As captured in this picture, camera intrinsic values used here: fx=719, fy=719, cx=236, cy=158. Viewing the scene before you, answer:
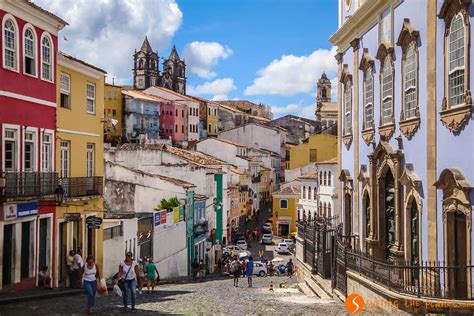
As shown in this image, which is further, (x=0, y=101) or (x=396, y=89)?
(x=396, y=89)

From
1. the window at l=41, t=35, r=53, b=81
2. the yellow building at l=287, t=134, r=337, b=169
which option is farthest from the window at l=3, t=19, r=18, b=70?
the yellow building at l=287, t=134, r=337, b=169

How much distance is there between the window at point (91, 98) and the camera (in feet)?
78.9

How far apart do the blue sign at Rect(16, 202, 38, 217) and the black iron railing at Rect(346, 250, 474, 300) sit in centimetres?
899

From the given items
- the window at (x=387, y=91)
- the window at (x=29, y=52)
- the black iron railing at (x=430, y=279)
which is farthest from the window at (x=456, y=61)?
the window at (x=29, y=52)

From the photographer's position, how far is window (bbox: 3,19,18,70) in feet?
58.7

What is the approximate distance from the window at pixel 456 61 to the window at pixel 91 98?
1313cm

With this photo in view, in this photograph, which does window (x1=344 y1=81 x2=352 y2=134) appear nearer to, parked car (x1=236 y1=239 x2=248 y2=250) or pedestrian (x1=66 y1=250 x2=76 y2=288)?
pedestrian (x1=66 y1=250 x2=76 y2=288)

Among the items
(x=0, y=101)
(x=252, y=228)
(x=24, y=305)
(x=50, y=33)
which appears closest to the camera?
(x=24, y=305)

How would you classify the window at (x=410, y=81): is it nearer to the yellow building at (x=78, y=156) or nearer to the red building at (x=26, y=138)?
the red building at (x=26, y=138)

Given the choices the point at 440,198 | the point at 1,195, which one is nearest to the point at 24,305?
the point at 1,195

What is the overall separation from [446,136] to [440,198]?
1372 millimetres

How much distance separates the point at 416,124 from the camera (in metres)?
16.9

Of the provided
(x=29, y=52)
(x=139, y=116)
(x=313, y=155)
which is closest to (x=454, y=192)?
(x=29, y=52)

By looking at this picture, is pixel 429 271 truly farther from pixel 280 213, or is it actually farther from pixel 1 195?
pixel 280 213
